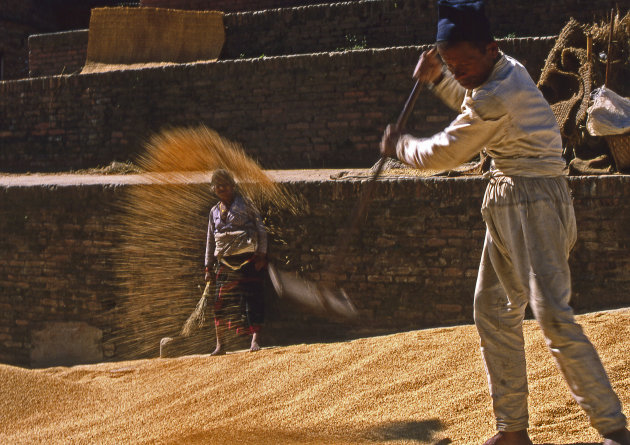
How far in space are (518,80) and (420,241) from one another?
11.3ft

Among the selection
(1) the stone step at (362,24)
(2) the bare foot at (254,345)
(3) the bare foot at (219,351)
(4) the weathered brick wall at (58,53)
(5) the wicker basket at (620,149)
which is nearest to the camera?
(5) the wicker basket at (620,149)

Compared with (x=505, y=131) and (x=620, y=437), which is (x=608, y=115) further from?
(x=620, y=437)

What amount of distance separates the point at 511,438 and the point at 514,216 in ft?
2.97

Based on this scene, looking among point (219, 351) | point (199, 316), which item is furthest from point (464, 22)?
point (199, 316)

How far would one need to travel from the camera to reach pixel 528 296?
256 centimetres

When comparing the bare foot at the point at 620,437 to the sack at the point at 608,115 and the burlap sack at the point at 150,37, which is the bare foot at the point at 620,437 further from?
the burlap sack at the point at 150,37

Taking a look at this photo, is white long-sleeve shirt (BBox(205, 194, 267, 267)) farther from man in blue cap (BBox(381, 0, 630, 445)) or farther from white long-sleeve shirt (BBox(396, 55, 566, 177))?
white long-sleeve shirt (BBox(396, 55, 566, 177))

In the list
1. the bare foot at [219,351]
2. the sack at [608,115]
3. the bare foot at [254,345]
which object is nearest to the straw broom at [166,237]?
the bare foot at [219,351]

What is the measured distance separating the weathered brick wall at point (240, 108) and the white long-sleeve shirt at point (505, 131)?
523 centimetres

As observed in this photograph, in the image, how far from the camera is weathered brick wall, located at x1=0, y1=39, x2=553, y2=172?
8250 mm

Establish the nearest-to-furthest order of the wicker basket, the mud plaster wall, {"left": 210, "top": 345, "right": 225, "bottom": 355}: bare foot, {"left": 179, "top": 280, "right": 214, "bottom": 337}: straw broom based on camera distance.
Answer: the mud plaster wall < the wicker basket < {"left": 210, "top": 345, "right": 225, "bottom": 355}: bare foot < {"left": 179, "top": 280, "right": 214, "bottom": 337}: straw broom

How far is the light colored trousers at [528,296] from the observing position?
8.02 feet

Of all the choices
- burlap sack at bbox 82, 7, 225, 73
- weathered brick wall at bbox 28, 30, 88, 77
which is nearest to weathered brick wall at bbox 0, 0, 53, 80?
weathered brick wall at bbox 28, 30, 88, 77

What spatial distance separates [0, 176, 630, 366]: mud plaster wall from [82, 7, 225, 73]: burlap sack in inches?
140
